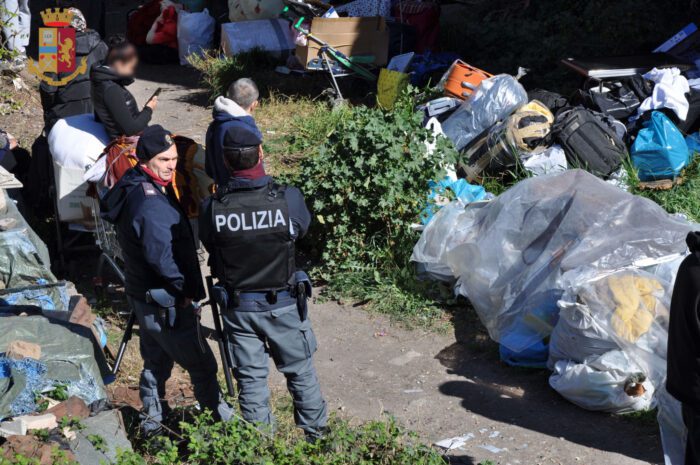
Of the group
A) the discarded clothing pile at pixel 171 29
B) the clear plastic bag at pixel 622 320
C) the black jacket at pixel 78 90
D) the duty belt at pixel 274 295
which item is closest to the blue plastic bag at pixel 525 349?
the clear plastic bag at pixel 622 320

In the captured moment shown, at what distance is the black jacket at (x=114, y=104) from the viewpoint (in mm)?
5664

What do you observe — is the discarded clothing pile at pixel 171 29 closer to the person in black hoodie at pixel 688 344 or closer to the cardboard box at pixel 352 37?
the cardboard box at pixel 352 37

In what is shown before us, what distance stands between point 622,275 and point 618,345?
0.44m

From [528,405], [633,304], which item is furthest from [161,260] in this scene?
[633,304]

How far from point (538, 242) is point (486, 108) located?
2224mm

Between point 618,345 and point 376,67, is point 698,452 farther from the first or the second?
point 376,67

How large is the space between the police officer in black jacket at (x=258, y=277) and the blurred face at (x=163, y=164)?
0.37m

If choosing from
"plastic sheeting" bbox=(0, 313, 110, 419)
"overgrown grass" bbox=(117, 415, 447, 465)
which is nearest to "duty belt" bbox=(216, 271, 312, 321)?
"overgrown grass" bbox=(117, 415, 447, 465)

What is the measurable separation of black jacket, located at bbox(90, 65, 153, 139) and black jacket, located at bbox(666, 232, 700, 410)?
3.70 m

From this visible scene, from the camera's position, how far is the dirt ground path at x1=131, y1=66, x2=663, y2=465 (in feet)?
14.2

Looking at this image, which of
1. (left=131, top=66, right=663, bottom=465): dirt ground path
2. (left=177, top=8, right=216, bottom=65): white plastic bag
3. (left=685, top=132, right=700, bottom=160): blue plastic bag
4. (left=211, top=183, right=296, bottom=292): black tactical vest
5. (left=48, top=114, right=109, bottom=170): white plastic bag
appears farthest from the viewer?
(left=177, top=8, right=216, bottom=65): white plastic bag

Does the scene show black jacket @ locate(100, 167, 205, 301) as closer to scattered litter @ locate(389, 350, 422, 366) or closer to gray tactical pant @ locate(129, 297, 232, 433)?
gray tactical pant @ locate(129, 297, 232, 433)

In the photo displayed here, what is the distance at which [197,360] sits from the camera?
13.4 feet

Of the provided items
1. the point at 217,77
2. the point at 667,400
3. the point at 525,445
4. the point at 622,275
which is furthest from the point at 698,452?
the point at 217,77
